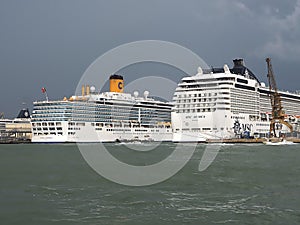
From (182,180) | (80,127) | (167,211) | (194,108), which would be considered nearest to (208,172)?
(182,180)

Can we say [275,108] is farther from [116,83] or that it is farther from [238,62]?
[116,83]

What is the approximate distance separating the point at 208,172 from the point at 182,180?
3.79m

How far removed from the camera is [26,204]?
13.8 meters

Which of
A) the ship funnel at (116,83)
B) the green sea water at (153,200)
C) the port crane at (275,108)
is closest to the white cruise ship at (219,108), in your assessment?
the port crane at (275,108)

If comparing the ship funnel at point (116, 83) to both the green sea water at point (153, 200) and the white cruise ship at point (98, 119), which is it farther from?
the green sea water at point (153, 200)

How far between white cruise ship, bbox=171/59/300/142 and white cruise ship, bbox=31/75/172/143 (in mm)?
13260

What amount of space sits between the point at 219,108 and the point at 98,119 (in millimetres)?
24353

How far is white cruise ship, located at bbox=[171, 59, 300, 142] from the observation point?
69.5 meters

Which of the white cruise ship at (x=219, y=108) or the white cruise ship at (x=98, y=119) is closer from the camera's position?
the white cruise ship at (x=219, y=108)

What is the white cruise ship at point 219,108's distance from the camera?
69500 mm

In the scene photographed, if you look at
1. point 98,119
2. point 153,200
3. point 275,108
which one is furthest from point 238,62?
point 153,200

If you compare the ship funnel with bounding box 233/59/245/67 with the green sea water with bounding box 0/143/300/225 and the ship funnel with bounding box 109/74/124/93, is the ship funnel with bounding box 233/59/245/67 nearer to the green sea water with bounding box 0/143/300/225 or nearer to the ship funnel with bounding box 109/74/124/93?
the ship funnel with bounding box 109/74/124/93

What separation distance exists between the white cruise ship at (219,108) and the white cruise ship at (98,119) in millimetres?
13260

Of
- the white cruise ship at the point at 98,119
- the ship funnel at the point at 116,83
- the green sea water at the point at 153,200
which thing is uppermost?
the ship funnel at the point at 116,83
